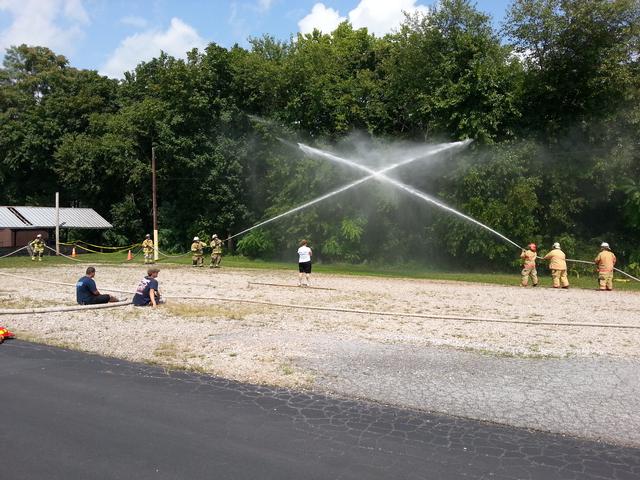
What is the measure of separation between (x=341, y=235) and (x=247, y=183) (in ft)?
33.9

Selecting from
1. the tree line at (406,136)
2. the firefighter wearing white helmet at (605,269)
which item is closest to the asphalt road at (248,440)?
the firefighter wearing white helmet at (605,269)

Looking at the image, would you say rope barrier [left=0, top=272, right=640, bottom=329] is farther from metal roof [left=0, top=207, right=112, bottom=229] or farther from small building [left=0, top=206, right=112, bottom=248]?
metal roof [left=0, top=207, right=112, bottom=229]

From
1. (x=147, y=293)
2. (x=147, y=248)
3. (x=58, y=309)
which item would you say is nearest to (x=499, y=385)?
(x=147, y=293)

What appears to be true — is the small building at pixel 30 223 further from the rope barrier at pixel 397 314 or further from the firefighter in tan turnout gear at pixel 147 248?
the rope barrier at pixel 397 314

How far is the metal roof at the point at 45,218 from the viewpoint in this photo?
38.9 m

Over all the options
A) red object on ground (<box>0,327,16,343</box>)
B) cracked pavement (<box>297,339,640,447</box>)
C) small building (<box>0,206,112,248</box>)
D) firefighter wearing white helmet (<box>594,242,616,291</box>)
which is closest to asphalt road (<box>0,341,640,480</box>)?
cracked pavement (<box>297,339,640,447</box>)

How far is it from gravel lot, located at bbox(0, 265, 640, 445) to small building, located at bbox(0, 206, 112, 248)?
77.9 ft

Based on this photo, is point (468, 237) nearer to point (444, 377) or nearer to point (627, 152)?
point (627, 152)

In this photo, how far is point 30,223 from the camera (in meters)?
39.7

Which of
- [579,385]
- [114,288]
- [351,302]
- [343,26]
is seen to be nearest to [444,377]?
[579,385]

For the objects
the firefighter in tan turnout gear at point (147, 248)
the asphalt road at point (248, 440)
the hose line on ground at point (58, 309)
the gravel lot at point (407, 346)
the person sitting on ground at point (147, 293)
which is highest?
the firefighter in tan turnout gear at point (147, 248)

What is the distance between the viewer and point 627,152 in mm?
27141

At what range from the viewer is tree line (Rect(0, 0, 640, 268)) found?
92.5ft

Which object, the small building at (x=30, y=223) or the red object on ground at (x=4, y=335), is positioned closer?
the red object on ground at (x=4, y=335)
